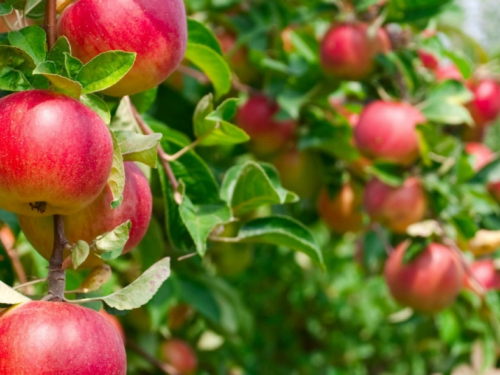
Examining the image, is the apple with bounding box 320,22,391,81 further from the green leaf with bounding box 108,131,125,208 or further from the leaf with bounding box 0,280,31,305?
the leaf with bounding box 0,280,31,305

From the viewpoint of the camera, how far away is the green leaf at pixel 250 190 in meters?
0.86

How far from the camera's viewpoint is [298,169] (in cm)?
159

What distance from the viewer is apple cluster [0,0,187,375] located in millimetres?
527

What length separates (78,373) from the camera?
52cm

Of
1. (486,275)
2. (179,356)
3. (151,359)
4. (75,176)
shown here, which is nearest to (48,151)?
(75,176)

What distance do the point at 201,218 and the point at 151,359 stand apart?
815 millimetres

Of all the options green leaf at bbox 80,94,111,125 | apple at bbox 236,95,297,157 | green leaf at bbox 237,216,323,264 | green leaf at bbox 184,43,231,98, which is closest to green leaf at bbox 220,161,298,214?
green leaf at bbox 237,216,323,264

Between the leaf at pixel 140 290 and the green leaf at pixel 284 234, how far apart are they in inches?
10.4

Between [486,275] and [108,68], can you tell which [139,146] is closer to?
[108,68]

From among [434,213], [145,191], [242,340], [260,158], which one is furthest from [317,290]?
[145,191]

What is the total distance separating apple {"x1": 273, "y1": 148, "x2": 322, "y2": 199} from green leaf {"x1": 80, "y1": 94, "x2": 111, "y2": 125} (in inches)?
38.1

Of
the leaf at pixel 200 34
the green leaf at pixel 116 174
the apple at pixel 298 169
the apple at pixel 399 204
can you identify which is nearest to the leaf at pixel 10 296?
the green leaf at pixel 116 174

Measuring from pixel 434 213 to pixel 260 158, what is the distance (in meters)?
0.43

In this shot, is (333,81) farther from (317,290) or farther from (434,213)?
(317,290)
